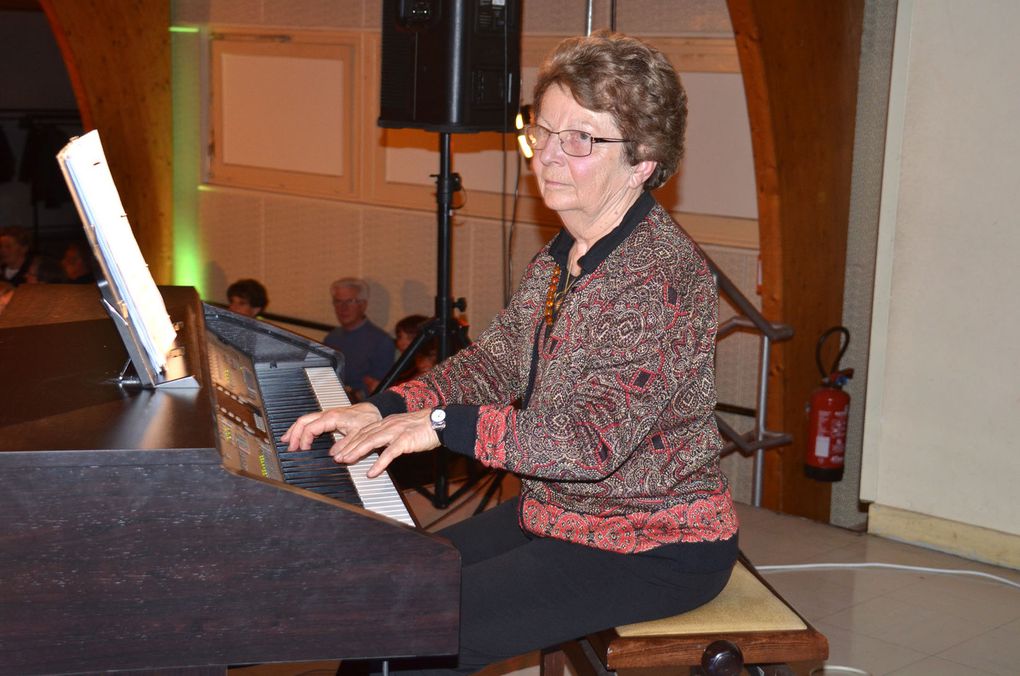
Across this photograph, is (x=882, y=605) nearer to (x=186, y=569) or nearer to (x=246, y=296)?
(x=186, y=569)

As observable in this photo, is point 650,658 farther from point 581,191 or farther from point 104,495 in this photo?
point 104,495

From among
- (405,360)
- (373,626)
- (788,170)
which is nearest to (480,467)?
(405,360)

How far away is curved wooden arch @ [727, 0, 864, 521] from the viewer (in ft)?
13.3

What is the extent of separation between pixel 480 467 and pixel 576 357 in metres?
2.69

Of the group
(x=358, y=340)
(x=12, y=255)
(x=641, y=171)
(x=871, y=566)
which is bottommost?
(x=871, y=566)

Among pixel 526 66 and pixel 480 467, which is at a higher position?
pixel 526 66

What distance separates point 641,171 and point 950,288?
2.21 metres

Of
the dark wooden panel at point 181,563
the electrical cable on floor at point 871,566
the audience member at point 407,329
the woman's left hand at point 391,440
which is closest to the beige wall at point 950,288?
the electrical cable on floor at point 871,566

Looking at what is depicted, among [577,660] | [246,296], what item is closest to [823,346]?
[577,660]

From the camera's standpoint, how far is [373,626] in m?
1.65

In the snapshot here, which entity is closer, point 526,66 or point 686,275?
point 686,275

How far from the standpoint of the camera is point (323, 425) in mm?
2066

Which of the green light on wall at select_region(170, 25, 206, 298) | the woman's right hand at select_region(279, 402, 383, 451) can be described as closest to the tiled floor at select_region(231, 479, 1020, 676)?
the woman's right hand at select_region(279, 402, 383, 451)

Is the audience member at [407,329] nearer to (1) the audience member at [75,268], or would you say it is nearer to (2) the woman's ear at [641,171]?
(1) the audience member at [75,268]
